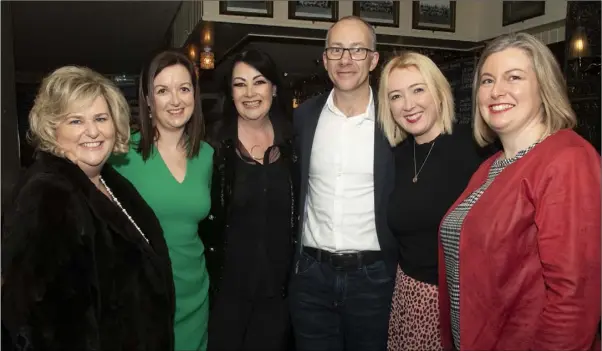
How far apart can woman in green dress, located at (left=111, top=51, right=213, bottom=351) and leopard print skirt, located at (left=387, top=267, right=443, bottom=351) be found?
89cm

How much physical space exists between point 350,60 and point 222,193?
880 mm

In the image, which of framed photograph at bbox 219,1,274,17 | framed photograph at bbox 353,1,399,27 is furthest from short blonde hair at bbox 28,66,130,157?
framed photograph at bbox 353,1,399,27

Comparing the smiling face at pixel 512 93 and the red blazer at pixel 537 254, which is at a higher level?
the smiling face at pixel 512 93

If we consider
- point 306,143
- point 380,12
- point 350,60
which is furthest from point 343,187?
point 380,12

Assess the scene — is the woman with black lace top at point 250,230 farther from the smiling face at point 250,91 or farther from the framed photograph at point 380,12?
the framed photograph at point 380,12

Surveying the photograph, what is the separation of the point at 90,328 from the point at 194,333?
0.88m

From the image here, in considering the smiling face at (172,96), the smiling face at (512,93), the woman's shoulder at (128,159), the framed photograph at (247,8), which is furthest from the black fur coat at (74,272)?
the framed photograph at (247,8)

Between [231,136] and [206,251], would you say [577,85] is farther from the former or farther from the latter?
[206,251]

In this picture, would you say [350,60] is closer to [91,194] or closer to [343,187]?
[343,187]

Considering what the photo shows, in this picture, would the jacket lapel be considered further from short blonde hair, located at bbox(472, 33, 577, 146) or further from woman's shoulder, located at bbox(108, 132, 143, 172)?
short blonde hair, located at bbox(472, 33, 577, 146)

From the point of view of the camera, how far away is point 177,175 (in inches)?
86.8

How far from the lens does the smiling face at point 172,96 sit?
2.19m

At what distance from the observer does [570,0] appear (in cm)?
392

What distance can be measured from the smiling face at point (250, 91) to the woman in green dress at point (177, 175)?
20 cm
